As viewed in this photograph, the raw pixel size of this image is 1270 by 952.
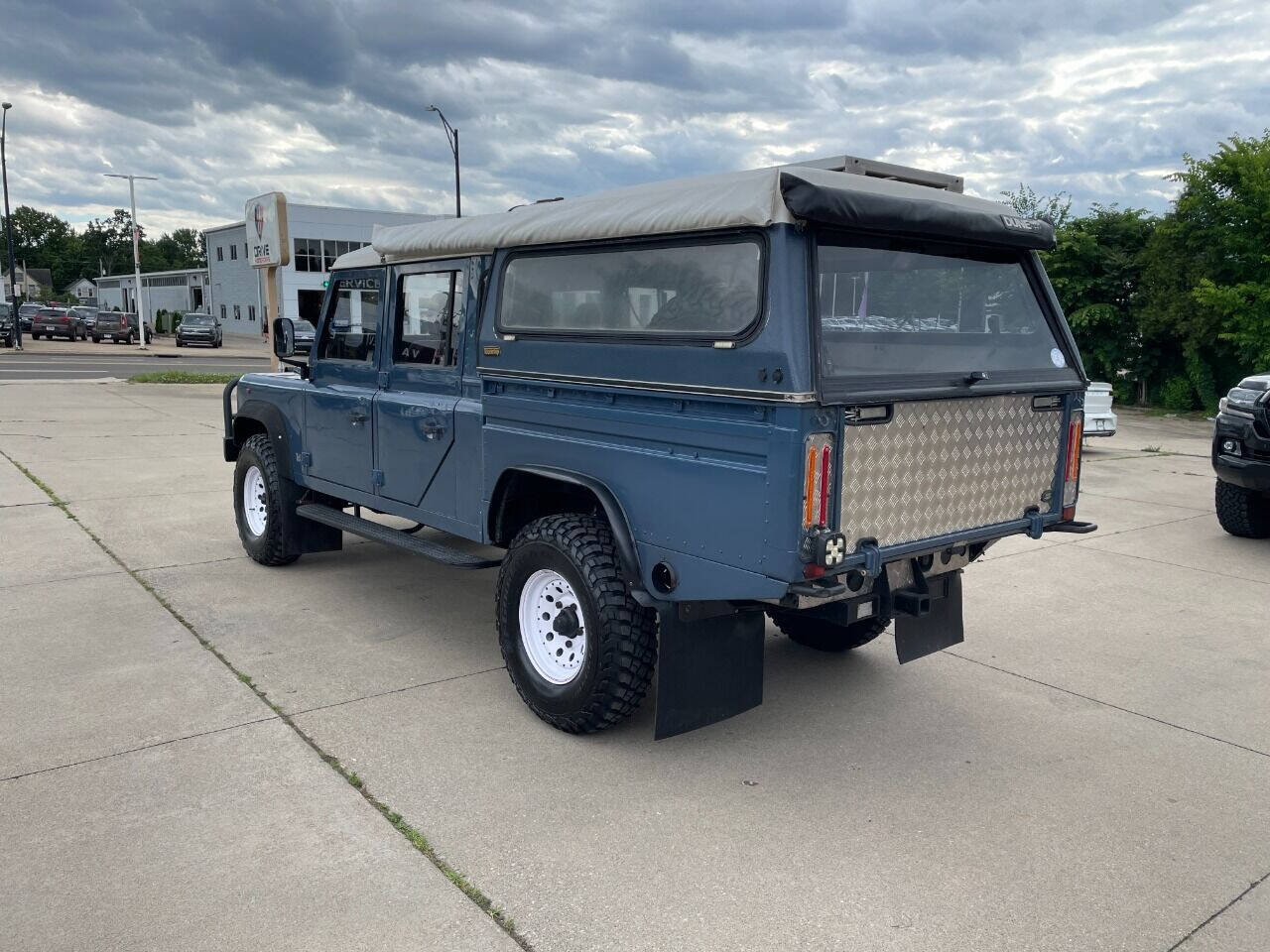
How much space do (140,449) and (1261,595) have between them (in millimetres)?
11187

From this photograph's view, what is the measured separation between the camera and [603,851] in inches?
126

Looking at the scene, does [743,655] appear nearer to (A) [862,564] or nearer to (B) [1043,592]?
(A) [862,564]

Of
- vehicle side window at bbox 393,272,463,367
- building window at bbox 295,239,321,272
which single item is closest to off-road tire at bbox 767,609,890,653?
vehicle side window at bbox 393,272,463,367

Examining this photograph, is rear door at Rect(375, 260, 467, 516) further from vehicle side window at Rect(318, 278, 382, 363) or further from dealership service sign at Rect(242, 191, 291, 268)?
dealership service sign at Rect(242, 191, 291, 268)

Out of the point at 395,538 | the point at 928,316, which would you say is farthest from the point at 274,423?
the point at 928,316

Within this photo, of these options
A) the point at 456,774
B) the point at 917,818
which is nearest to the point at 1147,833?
the point at 917,818

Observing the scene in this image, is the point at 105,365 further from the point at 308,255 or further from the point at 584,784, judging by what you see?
the point at 308,255

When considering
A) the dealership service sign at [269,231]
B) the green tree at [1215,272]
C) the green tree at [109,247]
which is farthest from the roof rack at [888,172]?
the green tree at [109,247]

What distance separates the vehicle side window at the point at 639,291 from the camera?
11.4 feet

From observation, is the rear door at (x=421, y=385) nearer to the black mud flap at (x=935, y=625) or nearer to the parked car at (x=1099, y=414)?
the black mud flap at (x=935, y=625)

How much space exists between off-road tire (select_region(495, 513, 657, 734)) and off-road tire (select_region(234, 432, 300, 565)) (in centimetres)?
273

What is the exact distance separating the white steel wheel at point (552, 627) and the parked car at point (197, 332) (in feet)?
138

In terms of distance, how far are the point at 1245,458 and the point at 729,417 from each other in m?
5.94

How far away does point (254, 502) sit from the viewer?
22.1ft
